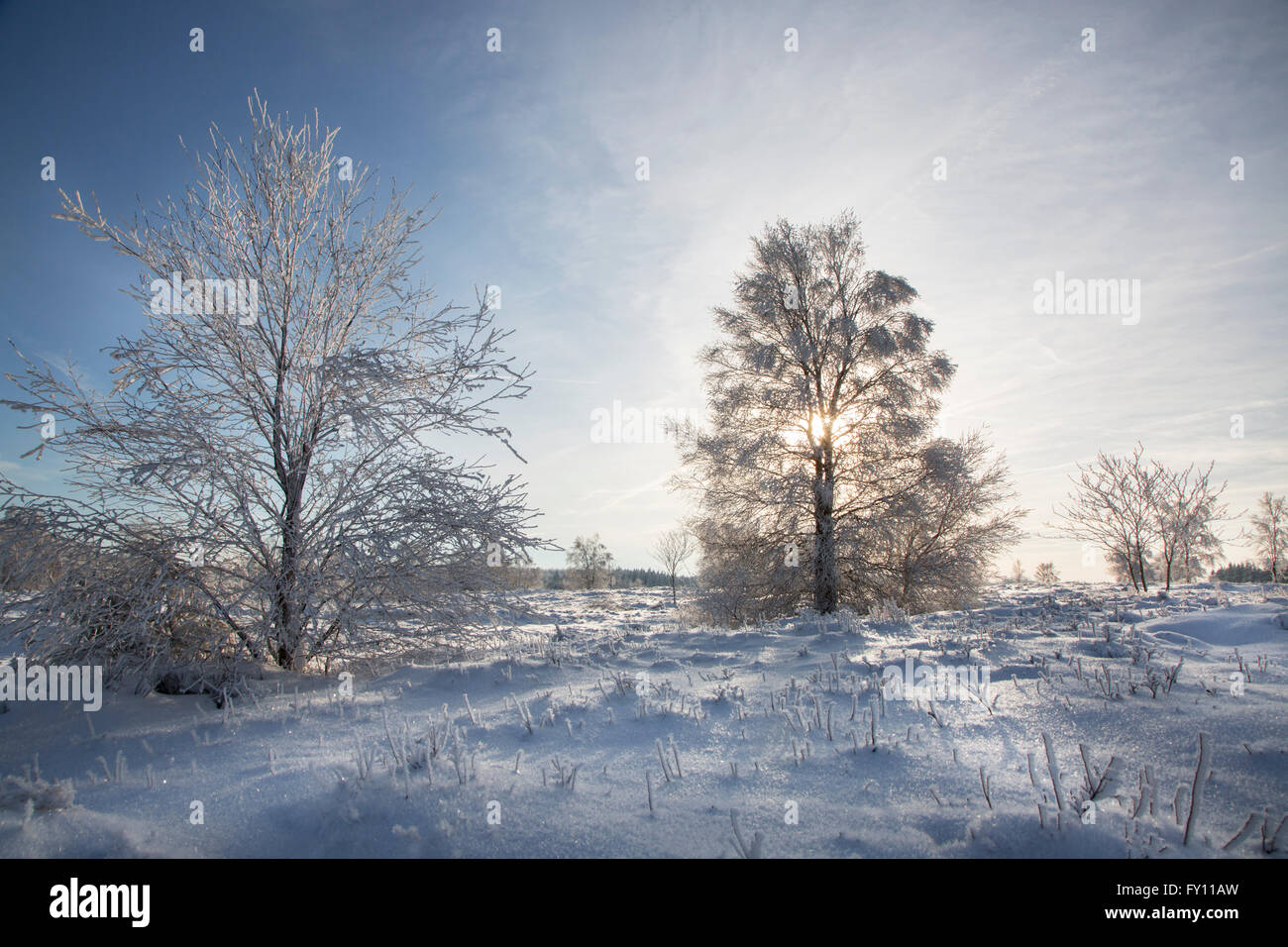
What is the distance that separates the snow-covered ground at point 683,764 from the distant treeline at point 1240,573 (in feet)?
166

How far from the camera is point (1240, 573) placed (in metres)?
41.9

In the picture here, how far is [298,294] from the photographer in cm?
566

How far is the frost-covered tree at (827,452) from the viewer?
1139 centimetres

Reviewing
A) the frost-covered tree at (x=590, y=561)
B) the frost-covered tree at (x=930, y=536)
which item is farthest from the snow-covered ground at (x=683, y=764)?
the frost-covered tree at (x=590, y=561)

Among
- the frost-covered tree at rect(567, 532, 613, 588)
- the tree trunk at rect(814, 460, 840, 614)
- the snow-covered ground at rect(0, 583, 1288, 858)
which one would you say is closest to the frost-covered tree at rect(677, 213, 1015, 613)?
the tree trunk at rect(814, 460, 840, 614)

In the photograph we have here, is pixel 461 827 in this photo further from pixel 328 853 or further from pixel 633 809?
pixel 633 809

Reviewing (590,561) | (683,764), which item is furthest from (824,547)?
(590,561)

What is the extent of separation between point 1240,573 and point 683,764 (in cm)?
6037

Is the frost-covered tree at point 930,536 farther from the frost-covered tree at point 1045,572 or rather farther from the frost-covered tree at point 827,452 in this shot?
the frost-covered tree at point 1045,572

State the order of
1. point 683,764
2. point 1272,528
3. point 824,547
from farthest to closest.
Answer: point 1272,528
point 824,547
point 683,764

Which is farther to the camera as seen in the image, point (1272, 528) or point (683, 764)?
point (1272, 528)

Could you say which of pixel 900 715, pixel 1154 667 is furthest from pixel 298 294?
pixel 1154 667

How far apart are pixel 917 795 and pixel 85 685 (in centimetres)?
561

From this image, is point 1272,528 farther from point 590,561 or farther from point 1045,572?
point 590,561
